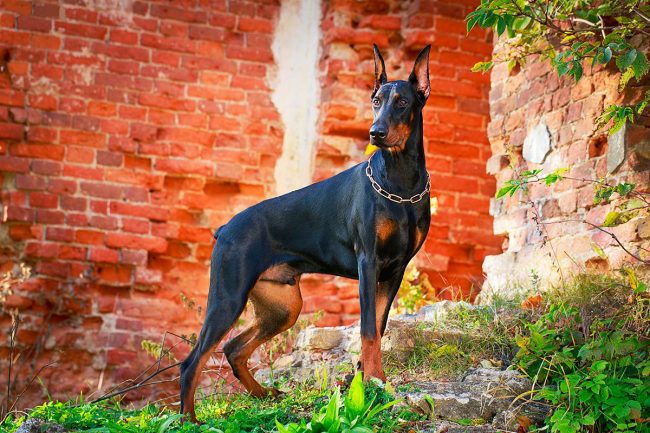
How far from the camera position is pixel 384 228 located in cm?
395

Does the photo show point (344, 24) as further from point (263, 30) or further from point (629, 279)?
point (629, 279)

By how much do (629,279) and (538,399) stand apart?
3.02 ft

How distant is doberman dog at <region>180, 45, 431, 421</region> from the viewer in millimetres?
3932

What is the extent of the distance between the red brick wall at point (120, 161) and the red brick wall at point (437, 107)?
53 centimetres

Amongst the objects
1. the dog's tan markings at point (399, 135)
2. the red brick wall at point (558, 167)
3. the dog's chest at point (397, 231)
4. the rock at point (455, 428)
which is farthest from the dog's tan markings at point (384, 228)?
the red brick wall at point (558, 167)

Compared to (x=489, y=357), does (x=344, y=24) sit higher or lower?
higher

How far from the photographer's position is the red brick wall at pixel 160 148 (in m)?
6.75

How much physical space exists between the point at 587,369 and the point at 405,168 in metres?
1.23

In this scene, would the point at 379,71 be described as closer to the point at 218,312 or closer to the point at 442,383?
the point at 218,312

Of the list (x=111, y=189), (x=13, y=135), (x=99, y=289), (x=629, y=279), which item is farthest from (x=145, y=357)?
(x=629, y=279)

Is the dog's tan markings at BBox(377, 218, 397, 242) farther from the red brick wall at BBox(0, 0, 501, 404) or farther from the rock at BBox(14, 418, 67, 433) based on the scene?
the red brick wall at BBox(0, 0, 501, 404)

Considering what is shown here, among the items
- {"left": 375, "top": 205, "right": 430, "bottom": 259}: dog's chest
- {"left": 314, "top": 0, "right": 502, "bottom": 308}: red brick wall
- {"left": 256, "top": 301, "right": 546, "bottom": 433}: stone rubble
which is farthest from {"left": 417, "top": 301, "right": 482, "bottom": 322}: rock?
{"left": 314, "top": 0, "right": 502, "bottom": 308}: red brick wall

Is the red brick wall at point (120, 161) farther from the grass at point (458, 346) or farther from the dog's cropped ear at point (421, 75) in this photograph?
the dog's cropped ear at point (421, 75)

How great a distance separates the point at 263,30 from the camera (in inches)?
289
